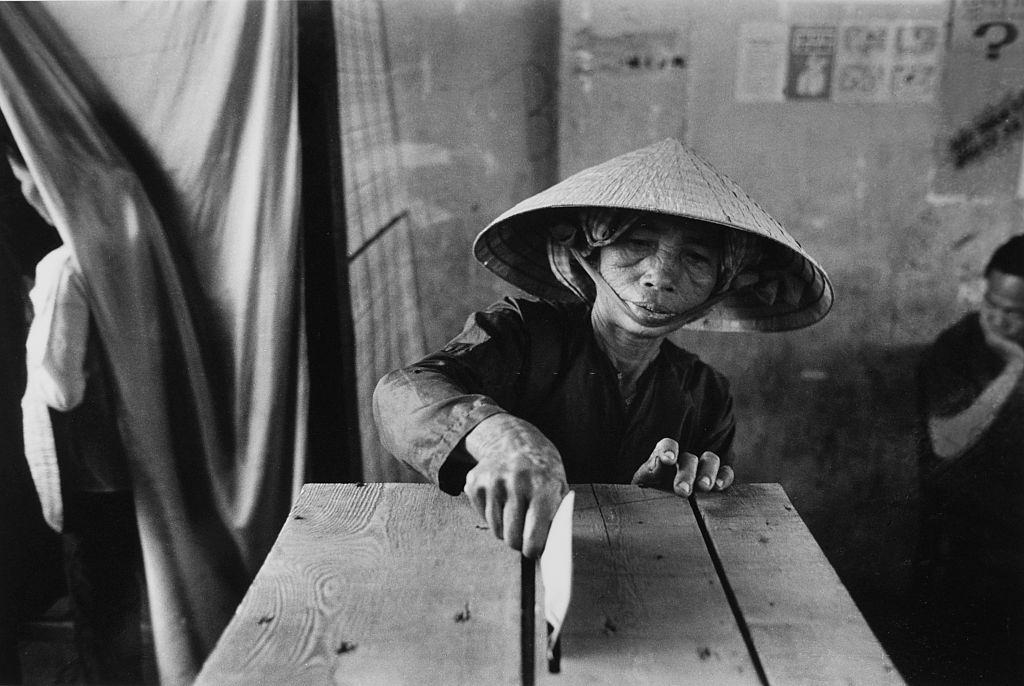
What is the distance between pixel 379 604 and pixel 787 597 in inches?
18.3

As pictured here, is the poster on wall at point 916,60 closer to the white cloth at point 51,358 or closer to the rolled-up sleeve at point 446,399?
the rolled-up sleeve at point 446,399

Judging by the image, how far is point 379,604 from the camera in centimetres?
81

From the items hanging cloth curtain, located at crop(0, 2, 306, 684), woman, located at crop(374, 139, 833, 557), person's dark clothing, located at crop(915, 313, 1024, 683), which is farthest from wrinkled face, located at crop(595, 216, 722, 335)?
hanging cloth curtain, located at crop(0, 2, 306, 684)

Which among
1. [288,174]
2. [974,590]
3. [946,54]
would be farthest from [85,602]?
[946,54]

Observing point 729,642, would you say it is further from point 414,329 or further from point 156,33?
point 156,33

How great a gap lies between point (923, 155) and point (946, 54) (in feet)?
0.58

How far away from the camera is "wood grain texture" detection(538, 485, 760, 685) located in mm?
732

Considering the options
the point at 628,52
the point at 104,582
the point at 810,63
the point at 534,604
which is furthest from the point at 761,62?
the point at 104,582

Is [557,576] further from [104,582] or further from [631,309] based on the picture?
[104,582]

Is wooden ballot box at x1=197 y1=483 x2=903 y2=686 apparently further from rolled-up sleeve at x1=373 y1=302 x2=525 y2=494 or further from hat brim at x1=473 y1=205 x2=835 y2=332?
hat brim at x1=473 y1=205 x2=835 y2=332

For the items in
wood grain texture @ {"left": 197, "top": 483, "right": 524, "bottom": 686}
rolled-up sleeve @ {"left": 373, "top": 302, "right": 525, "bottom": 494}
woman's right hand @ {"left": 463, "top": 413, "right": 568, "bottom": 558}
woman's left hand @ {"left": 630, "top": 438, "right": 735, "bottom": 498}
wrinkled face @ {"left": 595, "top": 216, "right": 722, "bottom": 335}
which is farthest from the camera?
wrinkled face @ {"left": 595, "top": 216, "right": 722, "bottom": 335}

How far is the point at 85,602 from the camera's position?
1566mm

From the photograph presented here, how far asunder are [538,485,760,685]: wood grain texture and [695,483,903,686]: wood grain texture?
3 cm

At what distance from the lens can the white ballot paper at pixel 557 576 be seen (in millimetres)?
726
